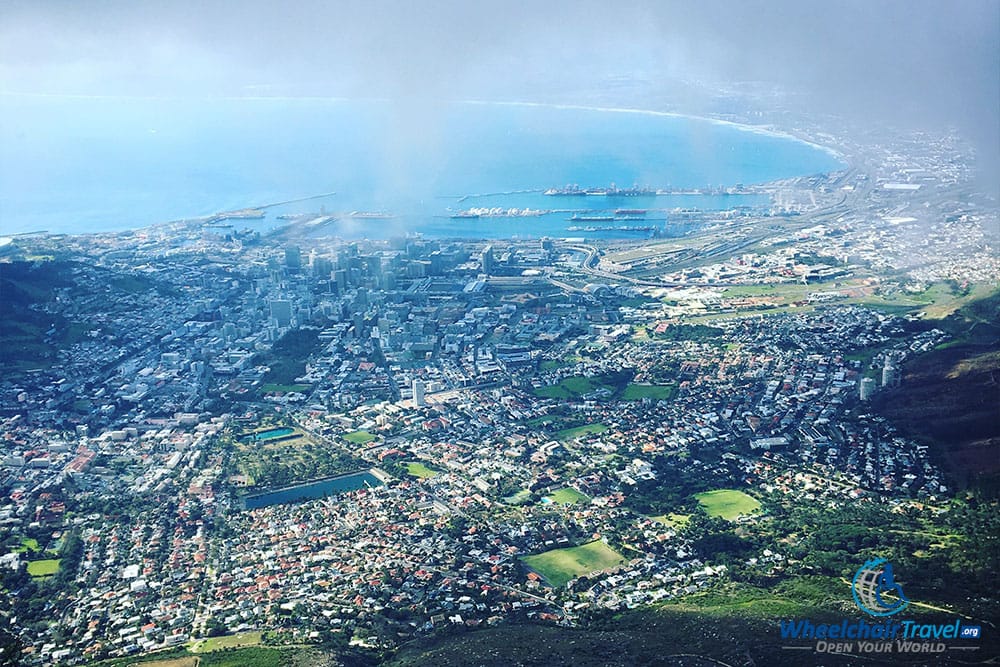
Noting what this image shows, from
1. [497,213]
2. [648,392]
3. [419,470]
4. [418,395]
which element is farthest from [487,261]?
[419,470]

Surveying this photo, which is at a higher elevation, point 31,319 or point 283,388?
point 31,319

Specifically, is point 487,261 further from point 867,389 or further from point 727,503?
point 727,503

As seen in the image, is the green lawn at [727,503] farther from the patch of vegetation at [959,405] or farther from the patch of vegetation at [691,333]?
the patch of vegetation at [691,333]

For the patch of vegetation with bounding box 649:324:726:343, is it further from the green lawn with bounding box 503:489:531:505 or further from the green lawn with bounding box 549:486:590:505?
the green lawn with bounding box 503:489:531:505

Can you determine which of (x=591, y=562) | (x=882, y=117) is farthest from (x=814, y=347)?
(x=882, y=117)

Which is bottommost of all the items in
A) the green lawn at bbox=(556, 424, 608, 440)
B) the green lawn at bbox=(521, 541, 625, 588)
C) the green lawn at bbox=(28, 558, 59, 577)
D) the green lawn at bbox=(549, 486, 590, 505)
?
the green lawn at bbox=(28, 558, 59, 577)

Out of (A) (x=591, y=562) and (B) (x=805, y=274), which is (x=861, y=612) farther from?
(B) (x=805, y=274)

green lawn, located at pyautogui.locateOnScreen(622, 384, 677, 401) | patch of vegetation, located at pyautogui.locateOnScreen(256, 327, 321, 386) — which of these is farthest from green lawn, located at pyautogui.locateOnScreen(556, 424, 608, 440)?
patch of vegetation, located at pyautogui.locateOnScreen(256, 327, 321, 386)
